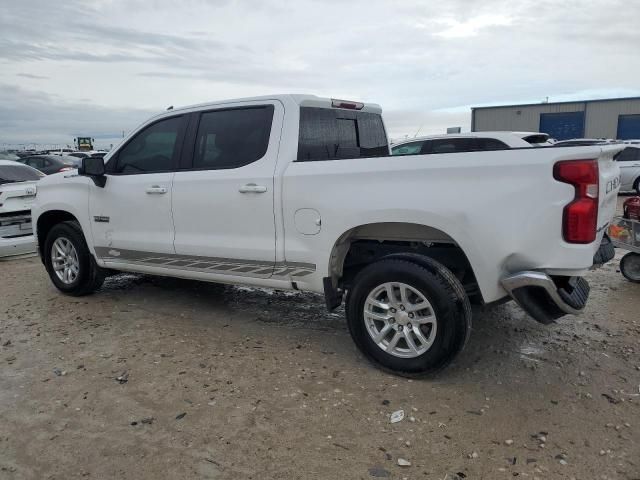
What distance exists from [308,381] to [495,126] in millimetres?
38357

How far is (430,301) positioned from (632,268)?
3742 millimetres

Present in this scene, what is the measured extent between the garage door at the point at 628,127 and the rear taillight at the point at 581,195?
38538mm

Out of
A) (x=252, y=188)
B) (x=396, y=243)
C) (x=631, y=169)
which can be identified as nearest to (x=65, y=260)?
(x=252, y=188)

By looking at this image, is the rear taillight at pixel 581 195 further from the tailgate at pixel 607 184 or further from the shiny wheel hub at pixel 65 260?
the shiny wheel hub at pixel 65 260

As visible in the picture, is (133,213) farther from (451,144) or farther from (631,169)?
(631,169)

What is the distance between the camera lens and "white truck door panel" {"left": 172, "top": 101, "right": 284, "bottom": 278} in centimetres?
418

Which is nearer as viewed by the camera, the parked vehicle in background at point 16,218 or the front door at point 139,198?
the front door at point 139,198

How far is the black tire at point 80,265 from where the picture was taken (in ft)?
18.3

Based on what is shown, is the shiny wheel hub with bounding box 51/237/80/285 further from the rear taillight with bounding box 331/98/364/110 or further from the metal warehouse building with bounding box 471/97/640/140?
the metal warehouse building with bounding box 471/97/640/140

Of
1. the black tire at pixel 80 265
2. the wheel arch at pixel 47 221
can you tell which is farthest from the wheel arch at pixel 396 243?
the wheel arch at pixel 47 221

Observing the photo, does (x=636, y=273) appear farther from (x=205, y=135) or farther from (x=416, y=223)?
(x=205, y=135)

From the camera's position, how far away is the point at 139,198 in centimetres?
493

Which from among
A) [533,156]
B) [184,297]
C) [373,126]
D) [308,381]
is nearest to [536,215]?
[533,156]

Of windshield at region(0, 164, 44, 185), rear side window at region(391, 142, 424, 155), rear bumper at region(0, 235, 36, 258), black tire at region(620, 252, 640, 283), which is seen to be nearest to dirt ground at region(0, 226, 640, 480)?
black tire at region(620, 252, 640, 283)
